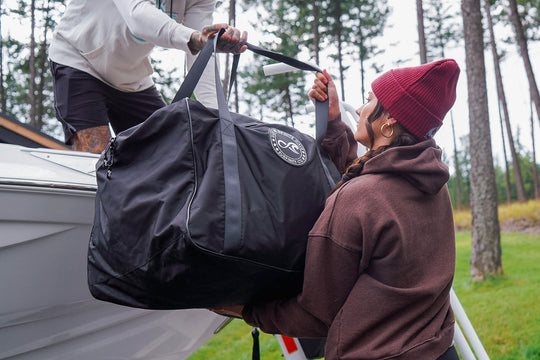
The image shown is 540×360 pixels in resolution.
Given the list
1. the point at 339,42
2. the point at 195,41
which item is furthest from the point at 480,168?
the point at 339,42

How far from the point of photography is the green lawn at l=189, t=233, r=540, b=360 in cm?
375

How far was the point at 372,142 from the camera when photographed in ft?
4.76

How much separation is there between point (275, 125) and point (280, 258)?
18.6 inches

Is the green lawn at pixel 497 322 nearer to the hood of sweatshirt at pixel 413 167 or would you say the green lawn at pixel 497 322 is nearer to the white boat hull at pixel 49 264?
the white boat hull at pixel 49 264

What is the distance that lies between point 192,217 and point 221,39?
70 cm

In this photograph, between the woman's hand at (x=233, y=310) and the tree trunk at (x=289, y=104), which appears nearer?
the woman's hand at (x=233, y=310)

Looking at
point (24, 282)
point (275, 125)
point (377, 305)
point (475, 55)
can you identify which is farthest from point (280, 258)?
point (475, 55)

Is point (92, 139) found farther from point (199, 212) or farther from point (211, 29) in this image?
point (199, 212)

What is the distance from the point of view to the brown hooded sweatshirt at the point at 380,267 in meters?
1.23

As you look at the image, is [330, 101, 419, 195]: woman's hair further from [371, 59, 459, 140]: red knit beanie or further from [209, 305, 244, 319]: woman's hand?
[209, 305, 244, 319]: woman's hand

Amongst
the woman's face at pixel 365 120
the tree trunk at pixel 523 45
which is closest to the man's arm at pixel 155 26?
the woman's face at pixel 365 120

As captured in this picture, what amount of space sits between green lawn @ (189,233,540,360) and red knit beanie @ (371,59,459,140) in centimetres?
287

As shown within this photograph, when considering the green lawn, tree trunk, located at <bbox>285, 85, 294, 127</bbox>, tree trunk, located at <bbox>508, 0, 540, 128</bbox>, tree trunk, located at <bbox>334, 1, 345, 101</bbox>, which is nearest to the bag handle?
the green lawn

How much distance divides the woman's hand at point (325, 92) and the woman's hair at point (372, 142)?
0.27m
